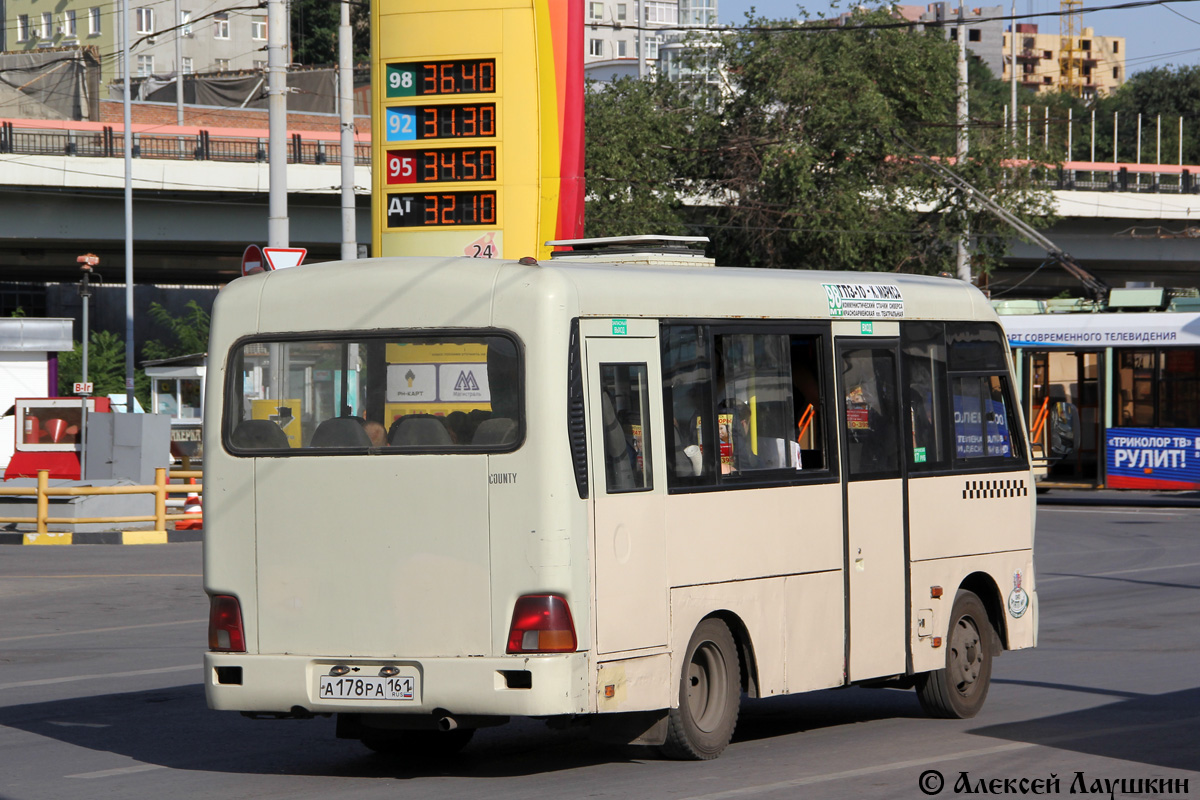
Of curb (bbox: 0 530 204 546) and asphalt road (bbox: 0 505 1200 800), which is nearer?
asphalt road (bbox: 0 505 1200 800)

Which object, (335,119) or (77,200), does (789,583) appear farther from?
(335,119)

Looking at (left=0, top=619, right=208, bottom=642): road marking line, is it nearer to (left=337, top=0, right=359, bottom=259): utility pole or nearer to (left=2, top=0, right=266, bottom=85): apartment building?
(left=337, top=0, right=359, bottom=259): utility pole

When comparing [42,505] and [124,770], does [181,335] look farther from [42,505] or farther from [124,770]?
[124,770]

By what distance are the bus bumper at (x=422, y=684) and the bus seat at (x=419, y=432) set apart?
0.97m

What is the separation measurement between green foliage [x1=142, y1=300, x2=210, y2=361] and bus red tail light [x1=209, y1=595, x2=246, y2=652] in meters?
48.8

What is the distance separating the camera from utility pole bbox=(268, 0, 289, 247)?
1891 cm

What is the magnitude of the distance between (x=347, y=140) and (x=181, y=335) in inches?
1290

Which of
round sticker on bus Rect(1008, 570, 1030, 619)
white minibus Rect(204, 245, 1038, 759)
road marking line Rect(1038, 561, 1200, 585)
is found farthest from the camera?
road marking line Rect(1038, 561, 1200, 585)

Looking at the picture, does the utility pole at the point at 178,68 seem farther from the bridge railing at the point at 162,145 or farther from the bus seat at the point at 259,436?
the bus seat at the point at 259,436

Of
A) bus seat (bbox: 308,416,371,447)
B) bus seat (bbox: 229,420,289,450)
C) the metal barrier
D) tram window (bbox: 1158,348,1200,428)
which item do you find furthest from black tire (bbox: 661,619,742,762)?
tram window (bbox: 1158,348,1200,428)

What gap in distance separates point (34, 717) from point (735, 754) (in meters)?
4.27

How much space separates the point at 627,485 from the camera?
7.61 meters

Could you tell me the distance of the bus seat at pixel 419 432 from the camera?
24.6 feet

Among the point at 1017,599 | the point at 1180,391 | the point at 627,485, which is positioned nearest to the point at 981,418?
the point at 1017,599
